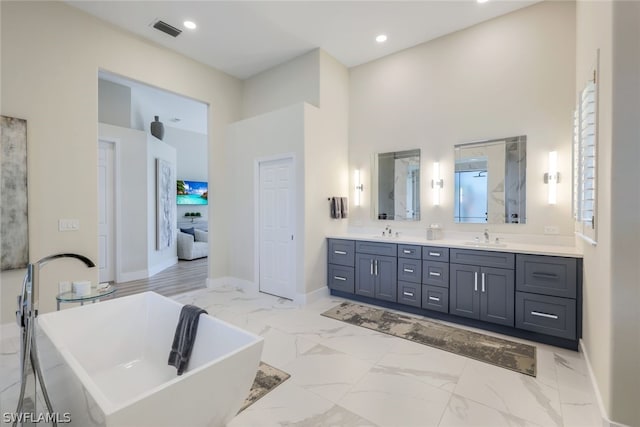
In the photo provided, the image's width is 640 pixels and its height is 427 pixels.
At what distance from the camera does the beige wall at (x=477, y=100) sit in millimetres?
3377

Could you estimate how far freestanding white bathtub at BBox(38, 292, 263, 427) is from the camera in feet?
4.18

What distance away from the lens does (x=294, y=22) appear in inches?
151

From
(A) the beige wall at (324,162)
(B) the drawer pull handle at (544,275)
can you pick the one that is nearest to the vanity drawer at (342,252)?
(A) the beige wall at (324,162)

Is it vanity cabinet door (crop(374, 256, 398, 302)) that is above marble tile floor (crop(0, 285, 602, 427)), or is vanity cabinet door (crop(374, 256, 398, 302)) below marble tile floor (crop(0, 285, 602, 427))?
above

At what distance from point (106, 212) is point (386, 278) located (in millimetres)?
4953

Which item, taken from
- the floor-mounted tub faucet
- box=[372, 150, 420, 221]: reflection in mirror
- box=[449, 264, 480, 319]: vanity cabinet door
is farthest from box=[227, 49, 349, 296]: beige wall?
the floor-mounted tub faucet

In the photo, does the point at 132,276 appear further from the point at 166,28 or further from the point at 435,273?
the point at 435,273

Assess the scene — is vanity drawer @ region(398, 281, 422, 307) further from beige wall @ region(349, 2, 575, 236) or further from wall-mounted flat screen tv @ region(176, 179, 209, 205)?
wall-mounted flat screen tv @ region(176, 179, 209, 205)

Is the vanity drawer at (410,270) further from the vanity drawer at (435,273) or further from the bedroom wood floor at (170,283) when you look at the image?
the bedroom wood floor at (170,283)

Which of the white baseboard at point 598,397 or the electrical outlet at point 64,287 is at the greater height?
the electrical outlet at point 64,287

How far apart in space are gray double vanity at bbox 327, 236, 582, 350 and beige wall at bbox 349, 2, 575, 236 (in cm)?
70

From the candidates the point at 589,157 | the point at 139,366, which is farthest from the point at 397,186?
the point at 139,366

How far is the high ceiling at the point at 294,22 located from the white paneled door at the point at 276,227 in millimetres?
1707

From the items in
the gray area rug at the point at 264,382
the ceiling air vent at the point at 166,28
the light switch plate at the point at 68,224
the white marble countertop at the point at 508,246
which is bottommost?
the gray area rug at the point at 264,382
